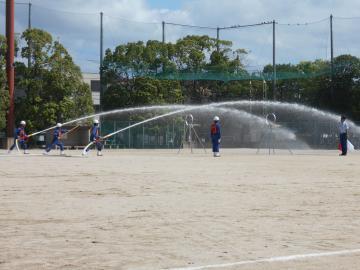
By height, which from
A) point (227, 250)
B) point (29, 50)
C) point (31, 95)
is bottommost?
point (227, 250)

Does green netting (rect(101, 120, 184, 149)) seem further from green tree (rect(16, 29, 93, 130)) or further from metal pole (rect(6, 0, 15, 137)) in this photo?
metal pole (rect(6, 0, 15, 137))

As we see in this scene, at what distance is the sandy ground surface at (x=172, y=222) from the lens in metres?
7.61

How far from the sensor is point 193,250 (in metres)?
8.09

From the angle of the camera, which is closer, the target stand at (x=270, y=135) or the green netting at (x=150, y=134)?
the target stand at (x=270, y=135)

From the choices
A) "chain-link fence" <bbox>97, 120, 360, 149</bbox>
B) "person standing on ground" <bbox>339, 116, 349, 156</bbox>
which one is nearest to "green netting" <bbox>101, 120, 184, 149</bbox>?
"chain-link fence" <bbox>97, 120, 360, 149</bbox>

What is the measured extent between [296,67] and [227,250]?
264 feet

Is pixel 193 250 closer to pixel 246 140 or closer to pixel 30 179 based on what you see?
pixel 30 179

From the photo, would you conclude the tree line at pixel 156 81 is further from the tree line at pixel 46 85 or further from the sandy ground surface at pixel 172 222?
the sandy ground surface at pixel 172 222

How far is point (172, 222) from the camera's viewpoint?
10.3 m

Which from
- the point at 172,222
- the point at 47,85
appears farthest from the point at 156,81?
the point at 172,222

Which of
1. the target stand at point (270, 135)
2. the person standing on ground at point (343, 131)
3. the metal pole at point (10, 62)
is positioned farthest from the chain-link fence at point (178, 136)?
the person standing on ground at point (343, 131)

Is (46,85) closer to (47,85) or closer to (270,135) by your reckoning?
(47,85)

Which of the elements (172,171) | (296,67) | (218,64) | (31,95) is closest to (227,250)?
(172,171)

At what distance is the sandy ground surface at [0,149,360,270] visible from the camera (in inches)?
300
